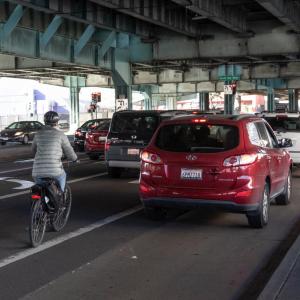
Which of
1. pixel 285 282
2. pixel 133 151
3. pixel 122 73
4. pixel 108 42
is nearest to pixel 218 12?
pixel 108 42

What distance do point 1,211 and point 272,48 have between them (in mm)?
19572

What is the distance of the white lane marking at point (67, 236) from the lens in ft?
22.9

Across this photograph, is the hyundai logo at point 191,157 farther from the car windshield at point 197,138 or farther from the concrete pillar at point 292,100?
the concrete pillar at point 292,100

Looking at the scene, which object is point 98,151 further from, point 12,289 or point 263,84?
point 263,84

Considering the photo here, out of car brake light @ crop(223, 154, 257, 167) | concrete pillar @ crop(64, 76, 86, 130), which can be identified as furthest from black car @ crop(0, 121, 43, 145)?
car brake light @ crop(223, 154, 257, 167)

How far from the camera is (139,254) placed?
7.25 metres

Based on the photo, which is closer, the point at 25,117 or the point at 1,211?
the point at 1,211

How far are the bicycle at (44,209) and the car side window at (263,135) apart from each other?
3.25m

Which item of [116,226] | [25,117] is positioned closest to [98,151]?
[116,226]

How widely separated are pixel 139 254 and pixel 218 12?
53.5 ft

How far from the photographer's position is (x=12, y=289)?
19.1 ft

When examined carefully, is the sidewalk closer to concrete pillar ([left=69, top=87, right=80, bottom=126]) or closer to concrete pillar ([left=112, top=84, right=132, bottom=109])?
concrete pillar ([left=112, top=84, right=132, bottom=109])

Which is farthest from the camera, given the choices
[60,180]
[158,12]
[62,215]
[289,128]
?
[158,12]

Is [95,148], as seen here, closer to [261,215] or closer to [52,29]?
[52,29]
